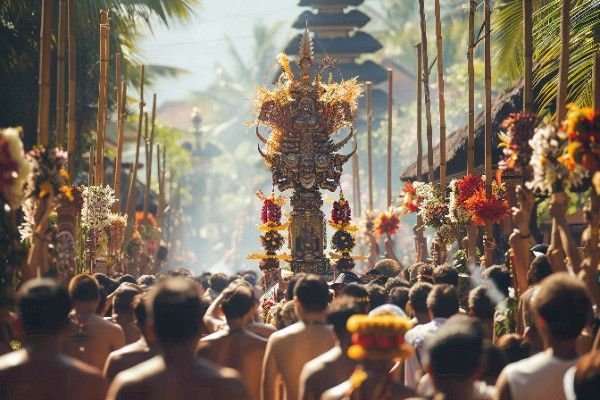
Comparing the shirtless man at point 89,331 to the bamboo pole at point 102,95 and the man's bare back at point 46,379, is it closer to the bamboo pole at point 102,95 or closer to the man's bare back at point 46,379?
the man's bare back at point 46,379

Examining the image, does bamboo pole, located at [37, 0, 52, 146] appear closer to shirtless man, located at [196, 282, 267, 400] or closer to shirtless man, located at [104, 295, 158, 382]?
shirtless man, located at [196, 282, 267, 400]

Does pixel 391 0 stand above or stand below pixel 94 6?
above

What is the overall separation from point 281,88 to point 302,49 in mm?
780

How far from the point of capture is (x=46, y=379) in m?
8.73

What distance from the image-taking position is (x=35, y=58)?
3028cm

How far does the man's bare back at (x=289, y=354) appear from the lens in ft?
36.4

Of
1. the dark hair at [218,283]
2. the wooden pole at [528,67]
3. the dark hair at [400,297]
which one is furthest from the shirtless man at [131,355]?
the dark hair at [218,283]

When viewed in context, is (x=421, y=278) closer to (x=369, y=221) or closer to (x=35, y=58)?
(x=35, y=58)

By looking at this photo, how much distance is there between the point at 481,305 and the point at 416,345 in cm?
83

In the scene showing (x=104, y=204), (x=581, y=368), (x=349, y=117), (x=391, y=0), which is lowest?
(x=581, y=368)

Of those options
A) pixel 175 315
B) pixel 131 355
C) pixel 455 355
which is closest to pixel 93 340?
pixel 131 355

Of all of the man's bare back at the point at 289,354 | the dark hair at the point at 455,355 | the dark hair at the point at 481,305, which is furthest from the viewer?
the dark hair at the point at 481,305

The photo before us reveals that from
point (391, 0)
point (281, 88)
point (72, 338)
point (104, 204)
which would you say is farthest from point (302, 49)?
point (391, 0)

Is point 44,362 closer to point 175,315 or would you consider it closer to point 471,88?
point 175,315
